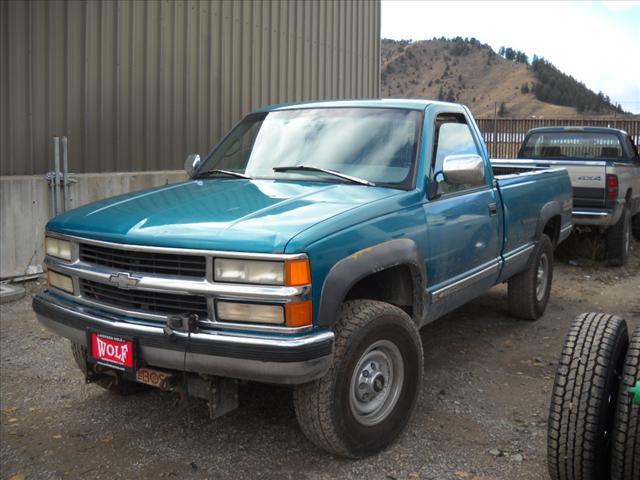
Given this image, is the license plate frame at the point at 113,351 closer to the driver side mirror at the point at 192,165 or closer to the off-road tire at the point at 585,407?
the driver side mirror at the point at 192,165

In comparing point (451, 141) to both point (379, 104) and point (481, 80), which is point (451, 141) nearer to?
point (379, 104)

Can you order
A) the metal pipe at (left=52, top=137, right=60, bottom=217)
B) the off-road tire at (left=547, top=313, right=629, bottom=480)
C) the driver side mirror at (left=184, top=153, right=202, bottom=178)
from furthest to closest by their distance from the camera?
the metal pipe at (left=52, top=137, right=60, bottom=217) → the driver side mirror at (left=184, top=153, right=202, bottom=178) → the off-road tire at (left=547, top=313, right=629, bottom=480)

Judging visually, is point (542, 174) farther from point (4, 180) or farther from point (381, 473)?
point (4, 180)

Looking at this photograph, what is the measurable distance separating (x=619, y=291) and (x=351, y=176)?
16.2 feet

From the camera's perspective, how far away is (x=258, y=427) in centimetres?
406

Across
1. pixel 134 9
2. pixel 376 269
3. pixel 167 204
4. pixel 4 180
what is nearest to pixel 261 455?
pixel 376 269

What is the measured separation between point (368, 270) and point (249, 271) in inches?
25.8

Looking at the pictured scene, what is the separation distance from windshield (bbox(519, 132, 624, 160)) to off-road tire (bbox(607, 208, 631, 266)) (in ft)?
3.26

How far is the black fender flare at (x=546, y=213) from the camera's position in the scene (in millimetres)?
6066

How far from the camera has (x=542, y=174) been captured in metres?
6.21

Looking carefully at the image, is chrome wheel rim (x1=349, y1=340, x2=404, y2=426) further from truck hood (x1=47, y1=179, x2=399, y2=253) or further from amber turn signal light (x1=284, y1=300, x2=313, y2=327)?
truck hood (x1=47, y1=179, x2=399, y2=253)

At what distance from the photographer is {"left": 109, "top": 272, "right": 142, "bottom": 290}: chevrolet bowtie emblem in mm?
3379

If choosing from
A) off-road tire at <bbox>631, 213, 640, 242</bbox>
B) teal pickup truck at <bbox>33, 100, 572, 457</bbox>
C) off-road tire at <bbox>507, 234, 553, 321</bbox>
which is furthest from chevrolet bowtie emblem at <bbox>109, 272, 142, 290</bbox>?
off-road tire at <bbox>631, 213, 640, 242</bbox>

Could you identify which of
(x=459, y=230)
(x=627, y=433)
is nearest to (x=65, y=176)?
(x=459, y=230)
